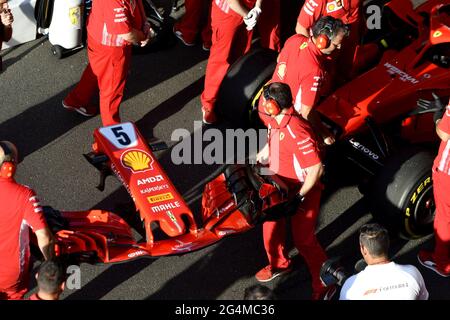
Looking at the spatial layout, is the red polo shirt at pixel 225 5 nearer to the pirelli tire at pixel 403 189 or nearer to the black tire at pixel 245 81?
the black tire at pixel 245 81

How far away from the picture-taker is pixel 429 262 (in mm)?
7348

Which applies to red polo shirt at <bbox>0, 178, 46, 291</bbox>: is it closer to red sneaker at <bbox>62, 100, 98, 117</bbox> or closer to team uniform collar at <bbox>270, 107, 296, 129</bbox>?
team uniform collar at <bbox>270, 107, 296, 129</bbox>

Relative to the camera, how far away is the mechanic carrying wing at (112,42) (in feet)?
25.1

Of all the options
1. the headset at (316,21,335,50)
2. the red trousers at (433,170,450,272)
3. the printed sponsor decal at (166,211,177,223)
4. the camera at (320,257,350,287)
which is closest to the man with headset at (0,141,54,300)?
the printed sponsor decal at (166,211,177,223)

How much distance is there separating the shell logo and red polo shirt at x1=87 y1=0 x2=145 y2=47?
3.70 ft

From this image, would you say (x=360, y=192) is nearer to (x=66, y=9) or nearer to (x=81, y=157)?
(x=81, y=157)

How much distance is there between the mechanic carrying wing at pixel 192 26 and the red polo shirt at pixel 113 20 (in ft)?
5.30

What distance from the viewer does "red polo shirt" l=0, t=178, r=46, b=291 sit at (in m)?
6.00

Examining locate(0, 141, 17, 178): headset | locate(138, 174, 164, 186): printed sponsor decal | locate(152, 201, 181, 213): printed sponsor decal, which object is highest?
locate(0, 141, 17, 178): headset

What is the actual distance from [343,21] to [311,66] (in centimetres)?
117

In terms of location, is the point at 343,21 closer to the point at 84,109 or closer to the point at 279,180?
the point at 279,180

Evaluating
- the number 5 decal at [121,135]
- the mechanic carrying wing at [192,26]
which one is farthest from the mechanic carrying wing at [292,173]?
the mechanic carrying wing at [192,26]

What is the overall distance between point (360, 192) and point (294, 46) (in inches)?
54.8
